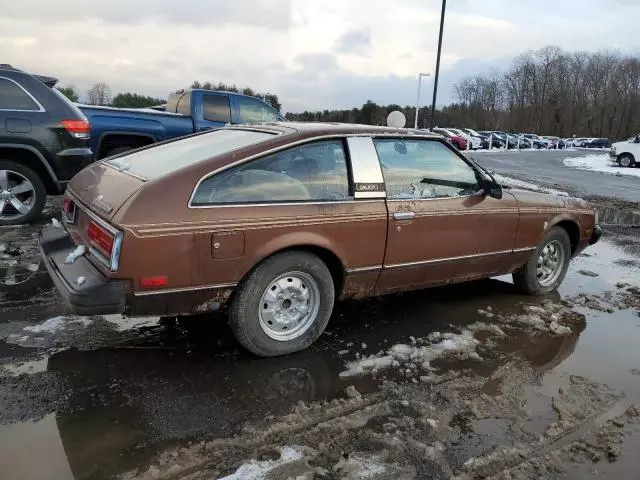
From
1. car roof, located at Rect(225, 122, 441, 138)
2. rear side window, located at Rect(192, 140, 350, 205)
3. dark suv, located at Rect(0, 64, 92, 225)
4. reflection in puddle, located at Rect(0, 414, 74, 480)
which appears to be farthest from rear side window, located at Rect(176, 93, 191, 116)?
reflection in puddle, located at Rect(0, 414, 74, 480)

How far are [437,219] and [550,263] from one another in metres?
1.91

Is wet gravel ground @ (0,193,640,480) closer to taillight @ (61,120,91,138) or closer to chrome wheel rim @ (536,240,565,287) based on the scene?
chrome wheel rim @ (536,240,565,287)

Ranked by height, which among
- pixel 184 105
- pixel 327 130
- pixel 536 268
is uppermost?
pixel 184 105

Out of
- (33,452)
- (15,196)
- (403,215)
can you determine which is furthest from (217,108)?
(33,452)

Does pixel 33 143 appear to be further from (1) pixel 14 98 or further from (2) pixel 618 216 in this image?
(2) pixel 618 216

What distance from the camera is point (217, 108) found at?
34.0ft

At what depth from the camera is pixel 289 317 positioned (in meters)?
3.73

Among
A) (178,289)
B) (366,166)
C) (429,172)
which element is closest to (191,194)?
(178,289)

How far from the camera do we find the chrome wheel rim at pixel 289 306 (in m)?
3.61

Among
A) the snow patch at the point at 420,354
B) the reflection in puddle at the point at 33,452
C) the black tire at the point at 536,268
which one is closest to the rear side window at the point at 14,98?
the reflection in puddle at the point at 33,452

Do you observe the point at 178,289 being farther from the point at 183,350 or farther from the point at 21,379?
the point at 21,379

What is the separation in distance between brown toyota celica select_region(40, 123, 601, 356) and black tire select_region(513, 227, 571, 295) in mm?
492

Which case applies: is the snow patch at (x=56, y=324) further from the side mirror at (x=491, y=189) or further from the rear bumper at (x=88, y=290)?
the side mirror at (x=491, y=189)

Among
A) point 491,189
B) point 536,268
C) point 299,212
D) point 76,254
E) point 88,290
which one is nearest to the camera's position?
point 88,290
